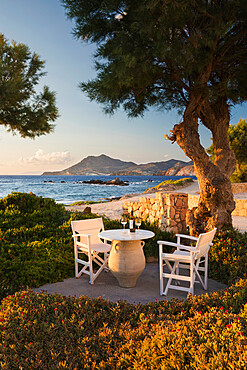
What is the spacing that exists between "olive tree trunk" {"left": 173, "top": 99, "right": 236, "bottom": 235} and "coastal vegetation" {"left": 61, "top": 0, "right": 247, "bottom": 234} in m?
0.02

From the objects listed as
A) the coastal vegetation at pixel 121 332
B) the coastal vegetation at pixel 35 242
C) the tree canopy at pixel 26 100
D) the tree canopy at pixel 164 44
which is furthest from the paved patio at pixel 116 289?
the tree canopy at pixel 26 100

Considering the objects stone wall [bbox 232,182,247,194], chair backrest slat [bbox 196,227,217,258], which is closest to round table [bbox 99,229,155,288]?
chair backrest slat [bbox 196,227,217,258]

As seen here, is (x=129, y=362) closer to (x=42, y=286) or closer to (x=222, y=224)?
(x=42, y=286)

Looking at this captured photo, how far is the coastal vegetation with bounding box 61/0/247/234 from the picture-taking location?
4.64 meters

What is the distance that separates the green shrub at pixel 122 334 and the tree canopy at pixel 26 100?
25.9 feet

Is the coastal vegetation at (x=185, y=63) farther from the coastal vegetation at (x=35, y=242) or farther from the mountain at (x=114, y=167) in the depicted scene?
the mountain at (x=114, y=167)

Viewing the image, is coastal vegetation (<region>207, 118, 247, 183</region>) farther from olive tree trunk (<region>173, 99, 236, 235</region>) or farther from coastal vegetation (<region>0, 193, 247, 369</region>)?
coastal vegetation (<region>0, 193, 247, 369</region>)

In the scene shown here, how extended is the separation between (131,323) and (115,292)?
1.72 meters

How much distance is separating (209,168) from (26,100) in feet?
24.3

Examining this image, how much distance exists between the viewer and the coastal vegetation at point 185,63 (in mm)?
4637

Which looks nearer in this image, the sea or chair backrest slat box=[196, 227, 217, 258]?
chair backrest slat box=[196, 227, 217, 258]

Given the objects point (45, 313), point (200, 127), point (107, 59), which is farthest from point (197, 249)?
point (107, 59)

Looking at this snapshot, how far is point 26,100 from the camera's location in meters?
9.93

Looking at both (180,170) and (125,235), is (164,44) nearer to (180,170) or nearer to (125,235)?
(125,235)
